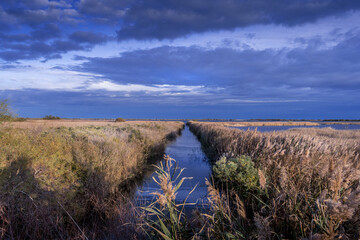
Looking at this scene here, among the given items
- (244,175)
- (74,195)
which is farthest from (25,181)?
(244,175)

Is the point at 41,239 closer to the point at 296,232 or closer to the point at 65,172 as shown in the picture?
the point at 65,172

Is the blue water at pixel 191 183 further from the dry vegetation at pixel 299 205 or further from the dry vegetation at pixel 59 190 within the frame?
the dry vegetation at pixel 299 205

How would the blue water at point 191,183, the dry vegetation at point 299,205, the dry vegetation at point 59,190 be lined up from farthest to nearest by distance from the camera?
the blue water at point 191,183 → the dry vegetation at point 59,190 → the dry vegetation at point 299,205

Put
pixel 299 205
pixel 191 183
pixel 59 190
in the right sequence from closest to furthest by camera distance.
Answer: pixel 299 205 → pixel 59 190 → pixel 191 183

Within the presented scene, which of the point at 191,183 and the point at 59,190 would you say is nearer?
the point at 59,190

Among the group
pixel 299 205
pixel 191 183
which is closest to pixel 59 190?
pixel 191 183

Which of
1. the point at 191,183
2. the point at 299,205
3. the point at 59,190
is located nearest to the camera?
the point at 299,205

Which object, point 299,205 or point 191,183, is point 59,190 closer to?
point 191,183

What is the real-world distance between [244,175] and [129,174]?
529 cm

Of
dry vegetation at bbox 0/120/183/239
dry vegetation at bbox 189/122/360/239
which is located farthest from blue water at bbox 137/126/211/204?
dry vegetation at bbox 189/122/360/239

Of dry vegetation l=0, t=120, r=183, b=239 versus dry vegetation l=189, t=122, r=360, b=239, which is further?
dry vegetation l=0, t=120, r=183, b=239

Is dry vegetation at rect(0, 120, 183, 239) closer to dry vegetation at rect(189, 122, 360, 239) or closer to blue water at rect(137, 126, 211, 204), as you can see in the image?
blue water at rect(137, 126, 211, 204)

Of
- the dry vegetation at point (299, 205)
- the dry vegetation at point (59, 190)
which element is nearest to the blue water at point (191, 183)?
the dry vegetation at point (59, 190)

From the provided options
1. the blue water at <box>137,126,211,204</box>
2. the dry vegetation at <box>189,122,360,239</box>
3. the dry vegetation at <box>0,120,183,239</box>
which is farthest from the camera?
the blue water at <box>137,126,211,204</box>
